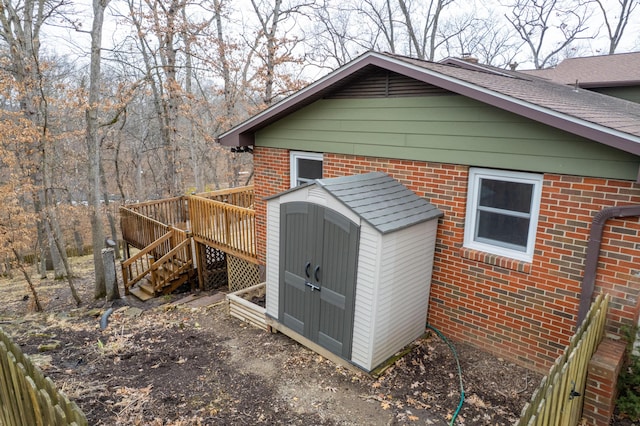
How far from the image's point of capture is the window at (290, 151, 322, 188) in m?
7.43

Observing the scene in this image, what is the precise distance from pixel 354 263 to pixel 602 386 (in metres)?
2.87

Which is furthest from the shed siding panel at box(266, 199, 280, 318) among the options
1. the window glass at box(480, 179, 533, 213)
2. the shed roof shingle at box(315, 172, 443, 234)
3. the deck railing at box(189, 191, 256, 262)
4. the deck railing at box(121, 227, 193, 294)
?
the deck railing at box(121, 227, 193, 294)

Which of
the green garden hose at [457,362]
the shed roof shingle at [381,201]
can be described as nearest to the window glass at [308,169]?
the shed roof shingle at [381,201]

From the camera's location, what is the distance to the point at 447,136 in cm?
543

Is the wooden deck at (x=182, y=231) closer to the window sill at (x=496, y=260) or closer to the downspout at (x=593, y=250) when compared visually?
the window sill at (x=496, y=260)

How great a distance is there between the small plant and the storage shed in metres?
2.38

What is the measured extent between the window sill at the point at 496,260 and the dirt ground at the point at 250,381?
1.36 meters

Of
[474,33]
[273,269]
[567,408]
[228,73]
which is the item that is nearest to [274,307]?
[273,269]

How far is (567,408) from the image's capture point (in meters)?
3.44

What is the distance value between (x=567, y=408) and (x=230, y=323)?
A: 5.32 meters

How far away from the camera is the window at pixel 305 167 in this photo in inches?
292

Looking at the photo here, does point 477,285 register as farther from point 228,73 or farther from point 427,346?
point 228,73

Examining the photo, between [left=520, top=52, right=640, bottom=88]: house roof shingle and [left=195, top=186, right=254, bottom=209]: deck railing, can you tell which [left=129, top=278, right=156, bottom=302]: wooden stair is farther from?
[left=520, top=52, right=640, bottom=88]: house roof shingle

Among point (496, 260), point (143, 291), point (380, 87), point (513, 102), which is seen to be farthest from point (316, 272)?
point (143, 291)
